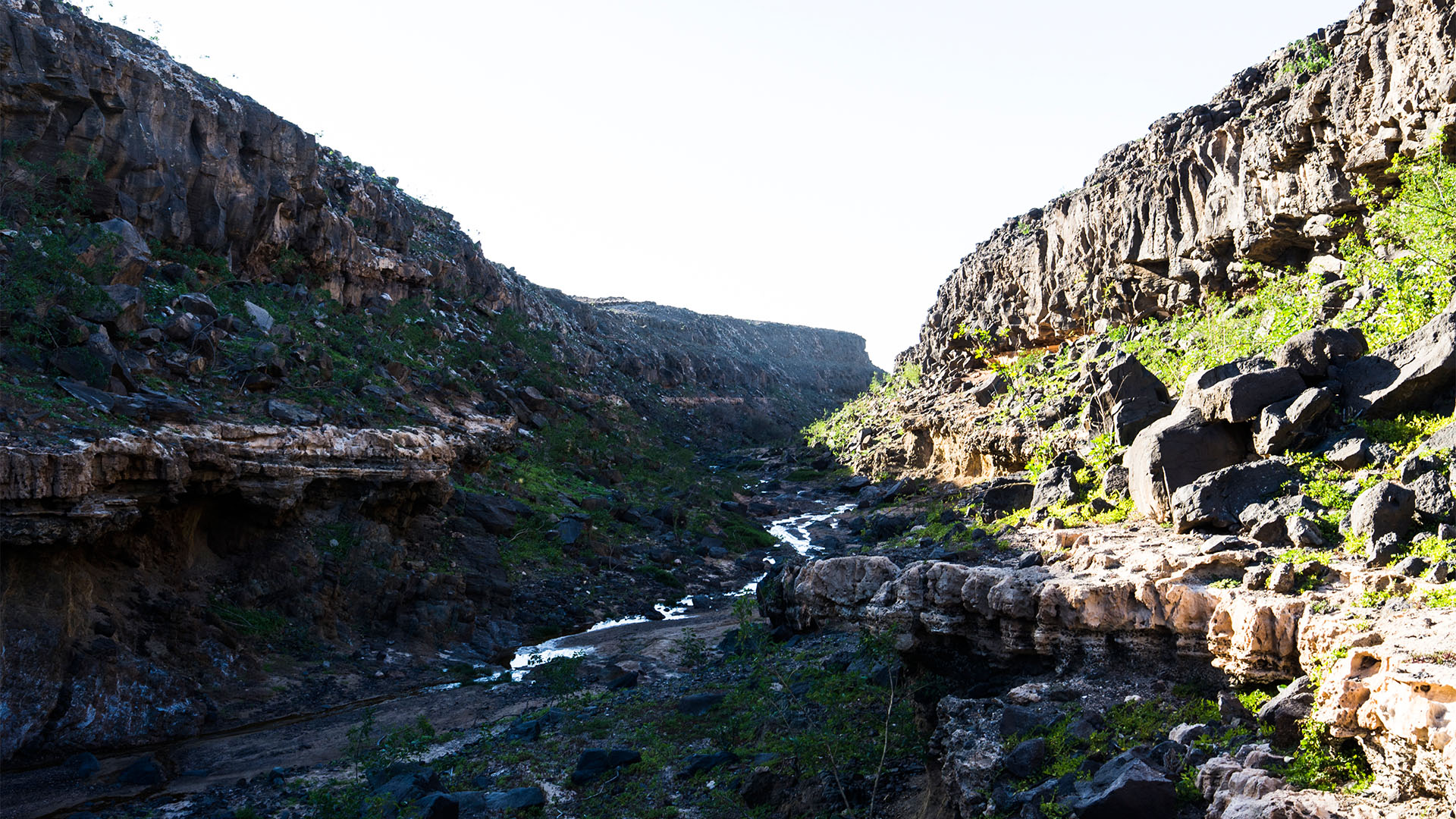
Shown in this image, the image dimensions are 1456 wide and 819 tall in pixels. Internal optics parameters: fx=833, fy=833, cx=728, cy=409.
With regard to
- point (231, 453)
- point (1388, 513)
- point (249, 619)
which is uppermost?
point (231, 453)

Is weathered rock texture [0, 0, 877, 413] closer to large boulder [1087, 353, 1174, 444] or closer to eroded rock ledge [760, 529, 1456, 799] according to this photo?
eroded rock ledge [760, 529, 1456, 799]

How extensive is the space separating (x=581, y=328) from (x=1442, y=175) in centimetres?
5217

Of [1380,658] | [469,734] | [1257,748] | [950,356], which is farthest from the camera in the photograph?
[950,356]

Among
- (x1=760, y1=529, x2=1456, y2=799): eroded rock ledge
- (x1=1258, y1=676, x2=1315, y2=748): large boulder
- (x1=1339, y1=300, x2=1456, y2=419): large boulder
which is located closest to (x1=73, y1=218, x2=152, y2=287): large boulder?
(x1=760, y1=529, x2=1456, y2=799): eroded rock ledge

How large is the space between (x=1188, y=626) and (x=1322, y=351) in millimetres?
5886

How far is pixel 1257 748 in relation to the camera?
23.0 feet

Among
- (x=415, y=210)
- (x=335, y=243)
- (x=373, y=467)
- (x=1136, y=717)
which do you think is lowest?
(x=1136, y=717)

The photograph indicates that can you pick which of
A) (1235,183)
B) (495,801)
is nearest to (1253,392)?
(495,801)

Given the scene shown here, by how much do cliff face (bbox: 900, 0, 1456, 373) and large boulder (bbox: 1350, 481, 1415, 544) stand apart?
44.5 ft

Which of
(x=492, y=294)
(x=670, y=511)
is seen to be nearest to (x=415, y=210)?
(x=492, y=294)

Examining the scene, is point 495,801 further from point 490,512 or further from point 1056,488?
point 490,512

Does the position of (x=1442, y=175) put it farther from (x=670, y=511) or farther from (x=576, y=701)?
(x=670, y=511)

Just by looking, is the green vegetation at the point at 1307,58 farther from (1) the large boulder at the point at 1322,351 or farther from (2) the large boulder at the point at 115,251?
(2) the large boulder at the point at 115,251

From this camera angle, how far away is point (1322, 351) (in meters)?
12.1
